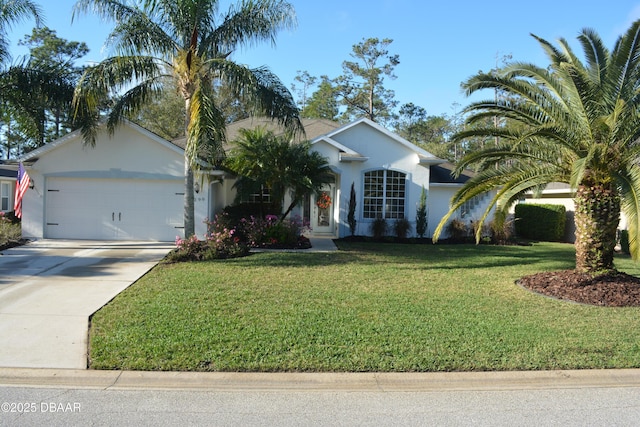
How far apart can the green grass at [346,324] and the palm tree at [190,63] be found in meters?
4.13

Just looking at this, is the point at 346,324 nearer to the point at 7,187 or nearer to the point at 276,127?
the point at 276,127

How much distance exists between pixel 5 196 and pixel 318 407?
21.6 meters

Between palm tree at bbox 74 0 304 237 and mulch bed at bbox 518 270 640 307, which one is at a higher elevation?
palm tree at bbox 74 0 304 237

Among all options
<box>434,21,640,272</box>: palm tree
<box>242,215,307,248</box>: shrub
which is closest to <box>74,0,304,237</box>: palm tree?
<box>242,215,307,248</box>: shrub

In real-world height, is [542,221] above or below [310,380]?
above

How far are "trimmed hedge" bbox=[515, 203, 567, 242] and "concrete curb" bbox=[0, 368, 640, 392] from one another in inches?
633

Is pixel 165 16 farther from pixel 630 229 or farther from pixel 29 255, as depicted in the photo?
pixel 630 229

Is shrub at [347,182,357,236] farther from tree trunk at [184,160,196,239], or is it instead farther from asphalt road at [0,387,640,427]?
asphalt road at [0,387,640,427]

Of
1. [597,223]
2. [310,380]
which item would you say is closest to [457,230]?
[597,223]

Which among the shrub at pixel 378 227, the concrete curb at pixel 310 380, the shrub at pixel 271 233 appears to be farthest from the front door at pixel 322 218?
the concrete curb at pixel 310 380

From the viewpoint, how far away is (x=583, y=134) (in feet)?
30.2

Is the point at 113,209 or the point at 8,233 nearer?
the point at 8,233

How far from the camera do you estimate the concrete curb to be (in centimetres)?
475

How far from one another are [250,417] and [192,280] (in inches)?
220
